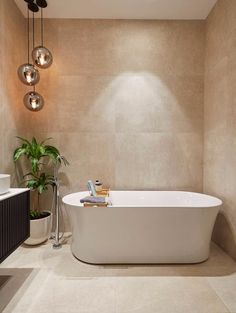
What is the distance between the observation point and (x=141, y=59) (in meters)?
2.74

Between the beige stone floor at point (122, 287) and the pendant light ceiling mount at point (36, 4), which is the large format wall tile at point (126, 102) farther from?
the beige stone floor at point (122, 287)

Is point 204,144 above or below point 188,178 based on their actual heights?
above

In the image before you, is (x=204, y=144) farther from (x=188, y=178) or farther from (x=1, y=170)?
(x=1, y=170)

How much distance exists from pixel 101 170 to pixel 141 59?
1555mm

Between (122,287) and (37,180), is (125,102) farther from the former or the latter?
(122,287)

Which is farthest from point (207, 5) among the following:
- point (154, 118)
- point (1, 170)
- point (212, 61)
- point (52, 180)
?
point (1, 170)

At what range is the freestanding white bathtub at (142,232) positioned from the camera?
6.42 ft

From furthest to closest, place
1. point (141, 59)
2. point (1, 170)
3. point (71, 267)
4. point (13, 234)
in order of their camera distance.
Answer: point (141, 59)
point (1, 170)
point (71, 267)
point (13, 234)

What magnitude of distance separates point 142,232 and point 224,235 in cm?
106

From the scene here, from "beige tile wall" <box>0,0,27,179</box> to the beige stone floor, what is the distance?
1.15 metres

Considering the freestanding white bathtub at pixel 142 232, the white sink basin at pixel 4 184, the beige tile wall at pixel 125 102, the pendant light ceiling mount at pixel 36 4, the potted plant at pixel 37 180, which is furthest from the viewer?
the beige tile wall at pixel 125 102

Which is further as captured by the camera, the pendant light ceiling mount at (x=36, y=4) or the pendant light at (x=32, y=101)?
the pendant light at (x=32, y=101)

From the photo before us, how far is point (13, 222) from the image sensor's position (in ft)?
5.48

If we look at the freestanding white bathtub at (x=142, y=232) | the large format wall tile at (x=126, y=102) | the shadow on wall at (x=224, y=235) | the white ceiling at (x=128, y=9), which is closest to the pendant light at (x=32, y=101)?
the large format wall tile at (x=126, y=102)
